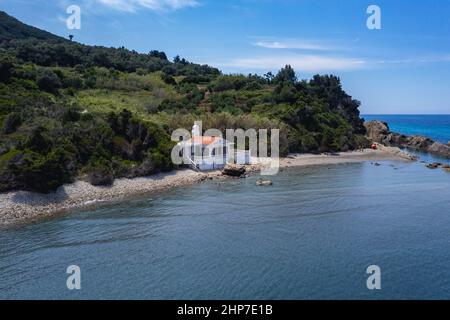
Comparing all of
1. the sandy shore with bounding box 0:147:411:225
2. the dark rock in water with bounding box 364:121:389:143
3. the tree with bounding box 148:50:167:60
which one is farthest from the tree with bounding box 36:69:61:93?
the tree with bounding box 148:50:167:60

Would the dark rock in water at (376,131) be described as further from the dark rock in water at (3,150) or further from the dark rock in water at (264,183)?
the dark rock in water at (3,150)

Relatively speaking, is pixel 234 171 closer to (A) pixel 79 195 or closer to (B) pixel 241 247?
(A) pixel 79 195

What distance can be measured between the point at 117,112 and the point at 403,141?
5526 centimetres

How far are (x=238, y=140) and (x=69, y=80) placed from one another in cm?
2726

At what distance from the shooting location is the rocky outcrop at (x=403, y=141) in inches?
2847

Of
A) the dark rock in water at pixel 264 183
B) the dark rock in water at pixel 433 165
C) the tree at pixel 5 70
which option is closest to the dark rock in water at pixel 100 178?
the dark rock in water at pixel 264 183

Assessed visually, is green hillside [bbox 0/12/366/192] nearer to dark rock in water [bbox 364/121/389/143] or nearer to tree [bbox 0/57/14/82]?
tree [bbox 0/57/14/82]

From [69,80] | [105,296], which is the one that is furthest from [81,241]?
[69,80]

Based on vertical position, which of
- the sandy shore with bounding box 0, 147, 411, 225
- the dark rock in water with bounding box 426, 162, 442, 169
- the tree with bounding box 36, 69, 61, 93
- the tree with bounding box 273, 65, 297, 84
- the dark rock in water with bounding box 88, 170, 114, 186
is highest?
the tree with bounding box 273, 65, 297, 84

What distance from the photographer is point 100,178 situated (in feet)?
122

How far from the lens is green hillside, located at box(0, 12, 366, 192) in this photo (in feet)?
118

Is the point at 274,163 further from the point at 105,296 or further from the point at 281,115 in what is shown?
the point at 105,296

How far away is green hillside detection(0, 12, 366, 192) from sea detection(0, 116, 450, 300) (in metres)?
5.55

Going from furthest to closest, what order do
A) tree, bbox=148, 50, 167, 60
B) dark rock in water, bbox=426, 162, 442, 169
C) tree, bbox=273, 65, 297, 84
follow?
tree, bbox=148, 50, 167, 60 → tree, bbox=273, 65, 297, 84 → dark rock in water, bbox=426, 162, 442, 169
